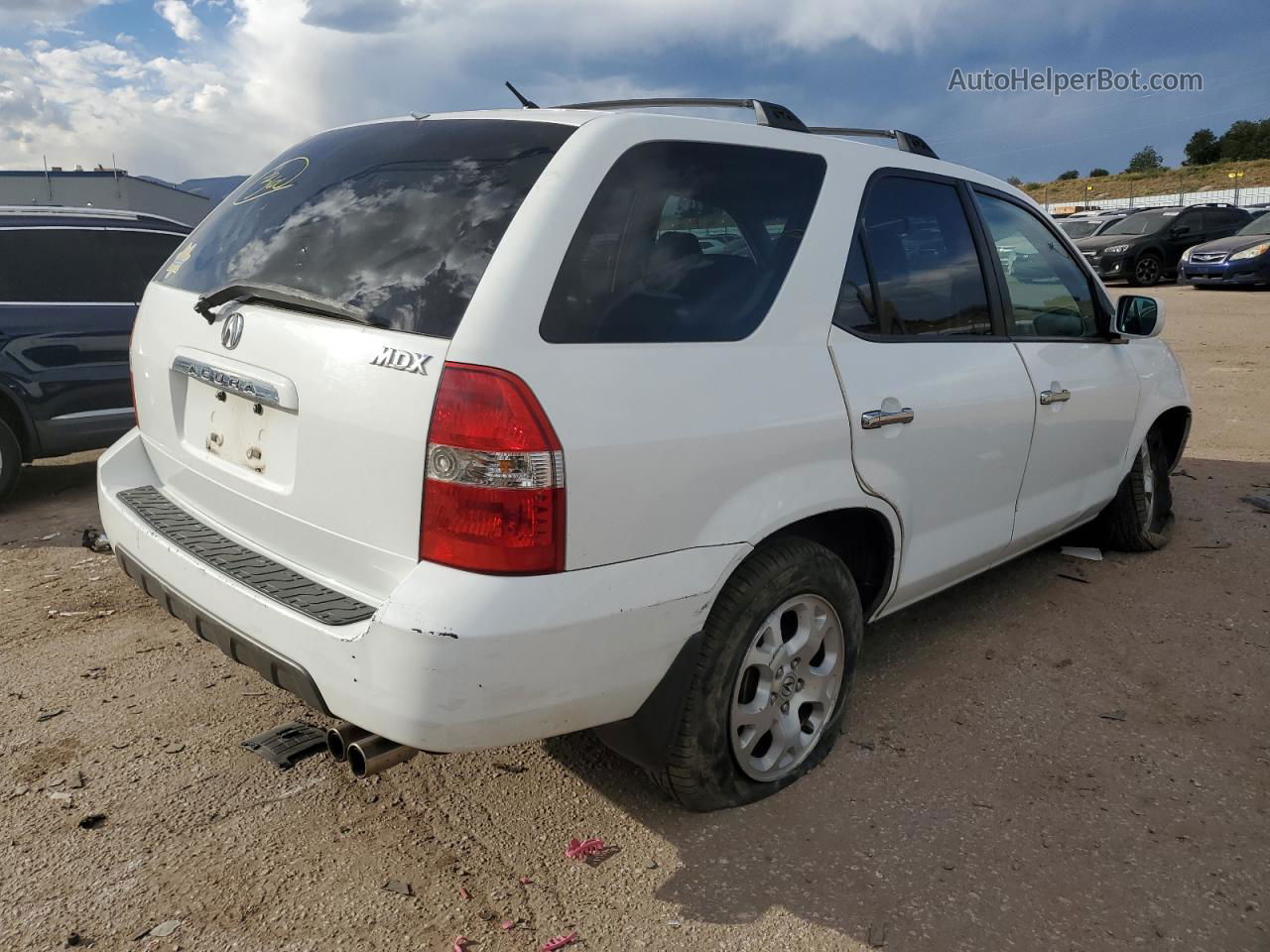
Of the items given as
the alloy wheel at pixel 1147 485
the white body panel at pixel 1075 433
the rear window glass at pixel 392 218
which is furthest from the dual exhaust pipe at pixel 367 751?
the alloy wheel at pixel 1147 485

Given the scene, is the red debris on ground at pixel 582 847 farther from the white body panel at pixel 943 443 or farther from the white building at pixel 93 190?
the white building at pixel 93 190

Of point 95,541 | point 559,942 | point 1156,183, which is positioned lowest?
point 559,942

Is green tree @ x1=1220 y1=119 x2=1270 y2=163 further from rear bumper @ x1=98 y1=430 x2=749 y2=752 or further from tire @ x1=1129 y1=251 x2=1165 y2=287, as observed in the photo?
rear bumper @ x1=98 y1=430 x2=749 y2=752

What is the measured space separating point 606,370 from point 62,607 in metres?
3.24

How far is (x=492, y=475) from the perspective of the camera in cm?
204

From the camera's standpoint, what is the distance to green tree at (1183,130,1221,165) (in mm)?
73375

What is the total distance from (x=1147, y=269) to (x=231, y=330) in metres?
21.8

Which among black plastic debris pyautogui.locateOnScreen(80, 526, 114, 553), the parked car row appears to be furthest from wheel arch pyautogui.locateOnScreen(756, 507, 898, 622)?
the parked car row

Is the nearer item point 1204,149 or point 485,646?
point 485,646

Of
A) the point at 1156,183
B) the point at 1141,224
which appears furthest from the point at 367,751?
the point at 1156,183

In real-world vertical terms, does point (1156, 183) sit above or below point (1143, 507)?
above

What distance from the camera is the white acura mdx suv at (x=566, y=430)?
206 cm

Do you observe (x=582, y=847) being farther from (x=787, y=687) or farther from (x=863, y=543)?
(x=863, y=543)

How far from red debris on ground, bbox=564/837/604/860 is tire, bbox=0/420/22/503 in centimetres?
481
